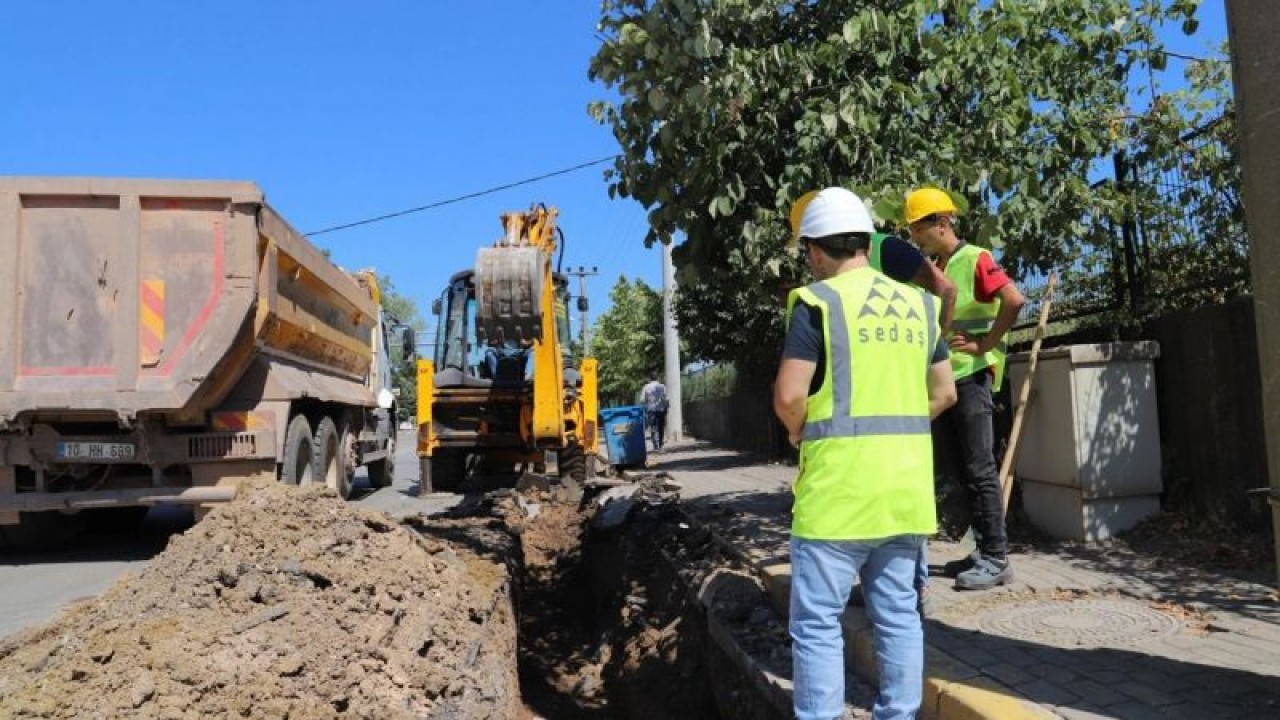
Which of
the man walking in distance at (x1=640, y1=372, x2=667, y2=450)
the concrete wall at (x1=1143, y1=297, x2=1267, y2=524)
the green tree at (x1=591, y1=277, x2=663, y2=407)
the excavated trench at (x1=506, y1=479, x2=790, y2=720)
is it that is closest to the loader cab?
the excavated trench at (x1=506, y1=479, x2=790, y2=720)

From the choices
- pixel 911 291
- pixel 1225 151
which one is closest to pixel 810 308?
pixel 911 291

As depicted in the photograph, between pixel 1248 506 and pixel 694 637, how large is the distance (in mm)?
3293

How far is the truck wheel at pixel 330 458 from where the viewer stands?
970 centimetres

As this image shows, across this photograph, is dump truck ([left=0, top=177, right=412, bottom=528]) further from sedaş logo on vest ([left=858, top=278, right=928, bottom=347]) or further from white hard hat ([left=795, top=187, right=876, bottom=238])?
sedaş logo on vest ([left=858, top=278, right=928, bottom=347])

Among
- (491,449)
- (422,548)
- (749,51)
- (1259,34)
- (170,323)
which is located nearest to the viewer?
(1259,34)

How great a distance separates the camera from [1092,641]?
12.6ft

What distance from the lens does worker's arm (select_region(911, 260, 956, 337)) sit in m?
3.94

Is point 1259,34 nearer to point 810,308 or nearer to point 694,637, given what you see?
point 810,308

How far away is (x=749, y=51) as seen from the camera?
4.99 m

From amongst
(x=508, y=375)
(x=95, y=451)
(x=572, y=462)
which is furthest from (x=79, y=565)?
(x=508, y=375)

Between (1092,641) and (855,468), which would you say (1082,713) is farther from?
(855,468)

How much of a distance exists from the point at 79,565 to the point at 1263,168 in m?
8.42

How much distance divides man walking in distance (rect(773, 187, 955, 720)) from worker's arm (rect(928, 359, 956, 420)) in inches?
11.4

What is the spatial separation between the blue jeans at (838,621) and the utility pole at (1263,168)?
1.08 m
